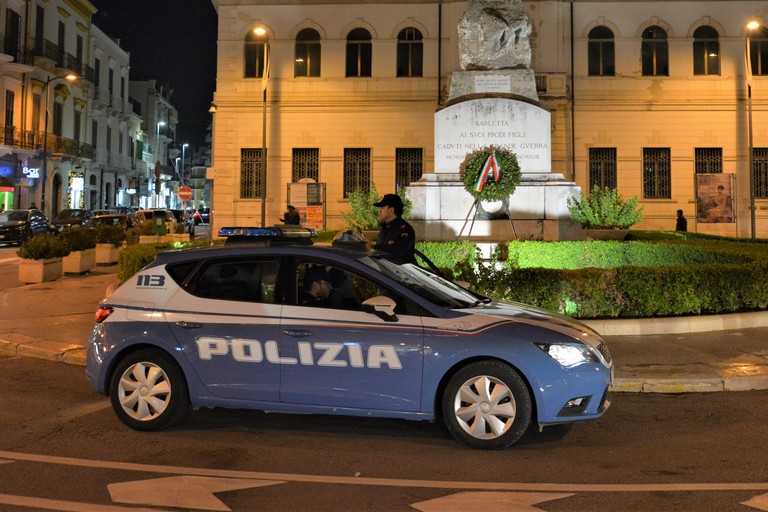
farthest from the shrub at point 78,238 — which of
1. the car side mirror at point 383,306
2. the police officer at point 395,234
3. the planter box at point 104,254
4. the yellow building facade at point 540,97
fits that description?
the car side mirror at point 383,306

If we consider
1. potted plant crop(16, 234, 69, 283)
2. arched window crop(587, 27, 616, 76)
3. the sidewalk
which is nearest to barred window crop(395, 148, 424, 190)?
arched window crop(587, 27, 616, 76)

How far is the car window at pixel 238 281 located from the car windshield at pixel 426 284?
2.65 feet

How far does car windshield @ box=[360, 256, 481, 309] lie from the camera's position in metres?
6.05

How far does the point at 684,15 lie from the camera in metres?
33.2

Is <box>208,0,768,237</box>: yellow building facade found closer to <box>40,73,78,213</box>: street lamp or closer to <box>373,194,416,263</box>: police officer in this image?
<box>40,73,78,213</box>: street lamp

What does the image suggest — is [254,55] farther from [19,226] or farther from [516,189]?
[516,189]

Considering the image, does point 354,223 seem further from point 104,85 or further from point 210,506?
point 104,85

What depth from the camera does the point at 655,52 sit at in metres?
33.3

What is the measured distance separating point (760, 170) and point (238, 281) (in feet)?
107

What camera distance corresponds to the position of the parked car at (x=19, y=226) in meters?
32.7

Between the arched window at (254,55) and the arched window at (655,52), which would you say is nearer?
the arched window at (655,52)

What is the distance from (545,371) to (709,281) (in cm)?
659

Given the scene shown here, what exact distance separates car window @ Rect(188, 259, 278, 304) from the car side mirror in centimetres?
90

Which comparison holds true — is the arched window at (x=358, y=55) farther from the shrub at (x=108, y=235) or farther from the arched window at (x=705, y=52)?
the arched window at (x=705, y=52)
